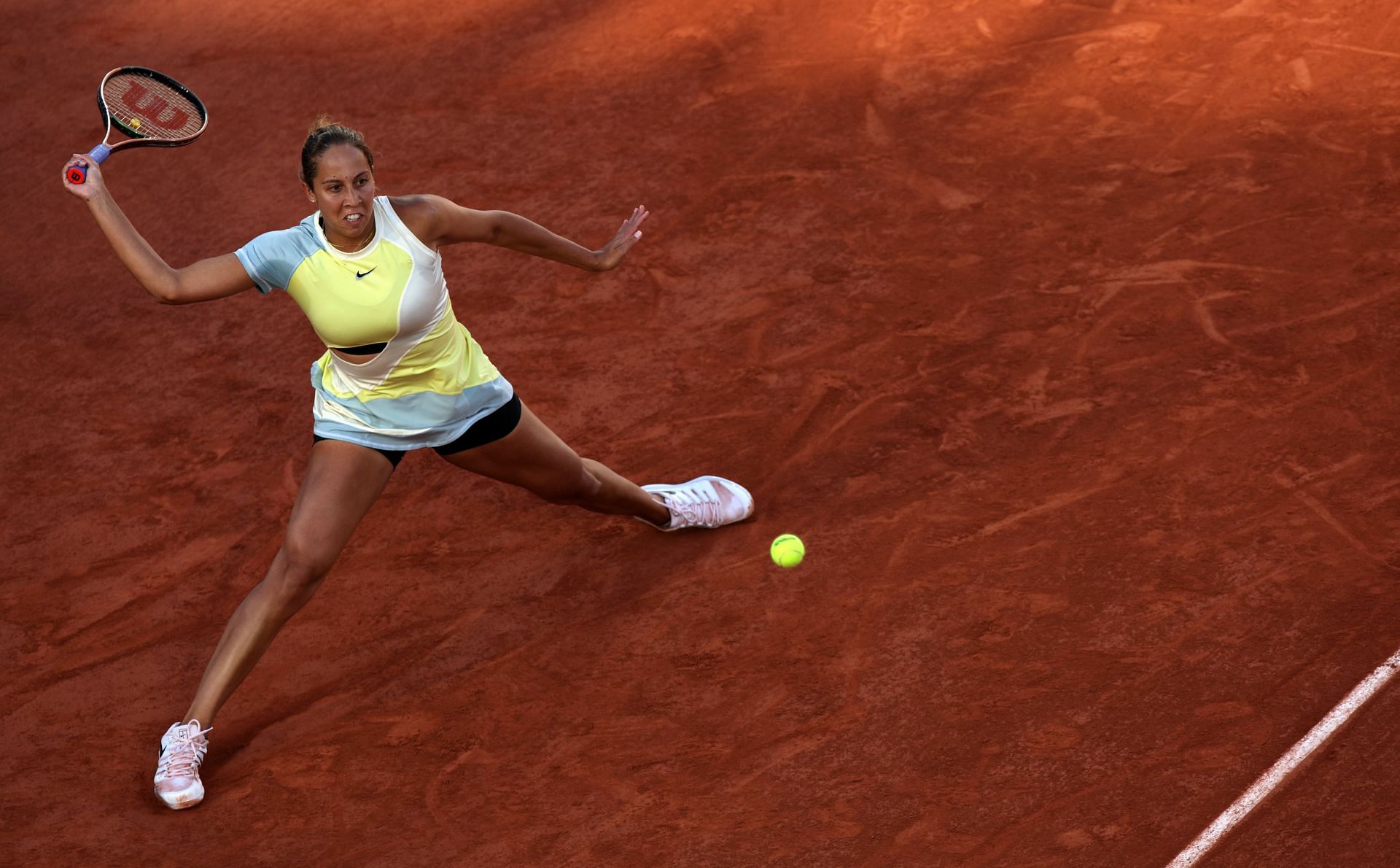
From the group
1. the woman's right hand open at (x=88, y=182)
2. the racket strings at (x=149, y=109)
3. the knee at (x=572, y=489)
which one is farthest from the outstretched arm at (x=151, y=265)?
the knee at (x=572, y=489)

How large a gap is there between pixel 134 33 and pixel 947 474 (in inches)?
292

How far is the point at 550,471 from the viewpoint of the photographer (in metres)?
5.08

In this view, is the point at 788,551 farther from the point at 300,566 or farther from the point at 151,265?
the point at 151,265

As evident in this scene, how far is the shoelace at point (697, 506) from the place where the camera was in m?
5.61

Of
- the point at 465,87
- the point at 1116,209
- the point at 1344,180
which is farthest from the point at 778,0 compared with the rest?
the point at 1344,180

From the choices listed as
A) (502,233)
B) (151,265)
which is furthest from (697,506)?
(151,265)

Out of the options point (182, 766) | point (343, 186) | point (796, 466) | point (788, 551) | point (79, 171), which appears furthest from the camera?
point (796, 466)

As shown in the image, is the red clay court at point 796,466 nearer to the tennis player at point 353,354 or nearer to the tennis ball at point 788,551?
the tennis ball at point 788,551

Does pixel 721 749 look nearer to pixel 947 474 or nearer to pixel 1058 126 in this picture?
pixel 947 474

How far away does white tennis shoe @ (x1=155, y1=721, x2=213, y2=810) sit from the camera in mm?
4609

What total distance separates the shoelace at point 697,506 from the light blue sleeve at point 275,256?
5.86 ft

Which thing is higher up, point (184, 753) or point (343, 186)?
point (343, 186)

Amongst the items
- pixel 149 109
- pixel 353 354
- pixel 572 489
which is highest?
pixel 149 109

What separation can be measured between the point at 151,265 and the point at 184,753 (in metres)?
1.59
